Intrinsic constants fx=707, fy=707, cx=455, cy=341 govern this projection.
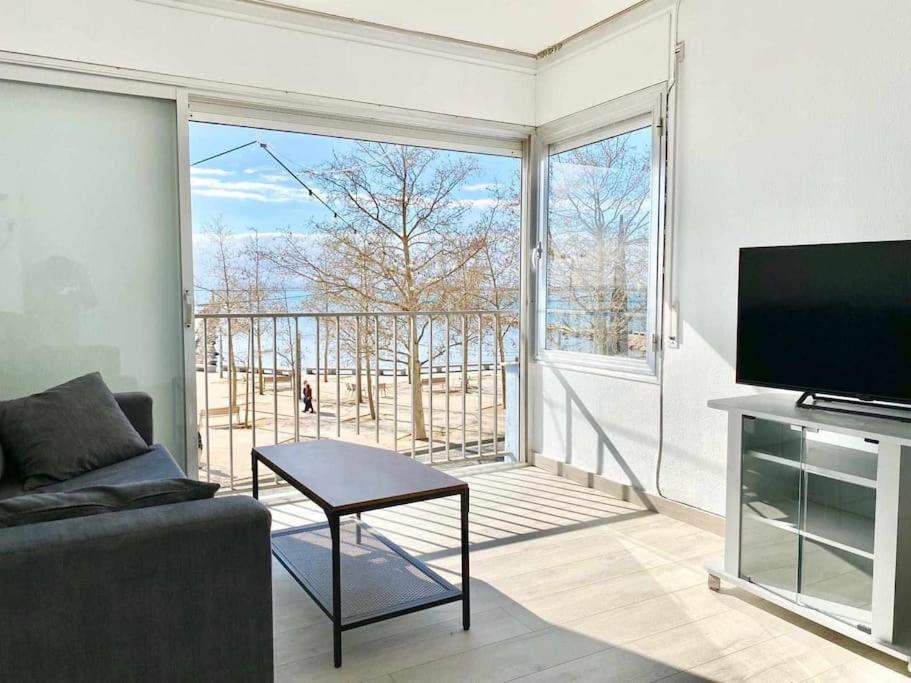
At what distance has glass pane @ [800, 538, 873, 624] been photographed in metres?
2.23

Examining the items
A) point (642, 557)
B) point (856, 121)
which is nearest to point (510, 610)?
point (642, 557)

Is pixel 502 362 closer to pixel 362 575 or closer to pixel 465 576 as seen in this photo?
pixel 362 575

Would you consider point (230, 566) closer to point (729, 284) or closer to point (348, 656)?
point (348, 656)

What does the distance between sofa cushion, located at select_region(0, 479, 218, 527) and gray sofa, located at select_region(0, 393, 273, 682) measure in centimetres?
3

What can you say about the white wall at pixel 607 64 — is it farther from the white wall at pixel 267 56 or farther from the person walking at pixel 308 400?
the person walking at pixel 308 400

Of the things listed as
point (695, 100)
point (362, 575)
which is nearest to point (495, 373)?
point (695, 100)

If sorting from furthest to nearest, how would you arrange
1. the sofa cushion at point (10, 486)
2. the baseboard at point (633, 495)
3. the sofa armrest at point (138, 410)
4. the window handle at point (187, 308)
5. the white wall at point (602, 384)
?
1. the white wall at point (602, 384)
2. the window handle at point (187, 308)
3. the baseboard at point (633, 495)
4. the sofa armrest at point (138, 410)
5. the sofa cushion at point (10, 486)

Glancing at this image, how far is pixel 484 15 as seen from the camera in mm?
3668

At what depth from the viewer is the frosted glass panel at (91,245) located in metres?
3.16

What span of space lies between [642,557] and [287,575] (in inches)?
58.8

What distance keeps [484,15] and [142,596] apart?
3.21 metres

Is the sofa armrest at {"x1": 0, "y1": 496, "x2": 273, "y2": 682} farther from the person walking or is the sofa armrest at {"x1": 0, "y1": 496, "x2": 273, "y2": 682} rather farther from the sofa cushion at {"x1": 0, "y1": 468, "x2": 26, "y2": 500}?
the person walking

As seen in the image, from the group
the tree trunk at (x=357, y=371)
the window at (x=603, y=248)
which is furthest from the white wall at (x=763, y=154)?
the tree trunk at (x=357, y=371)

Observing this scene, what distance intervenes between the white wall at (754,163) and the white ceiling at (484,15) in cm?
56
